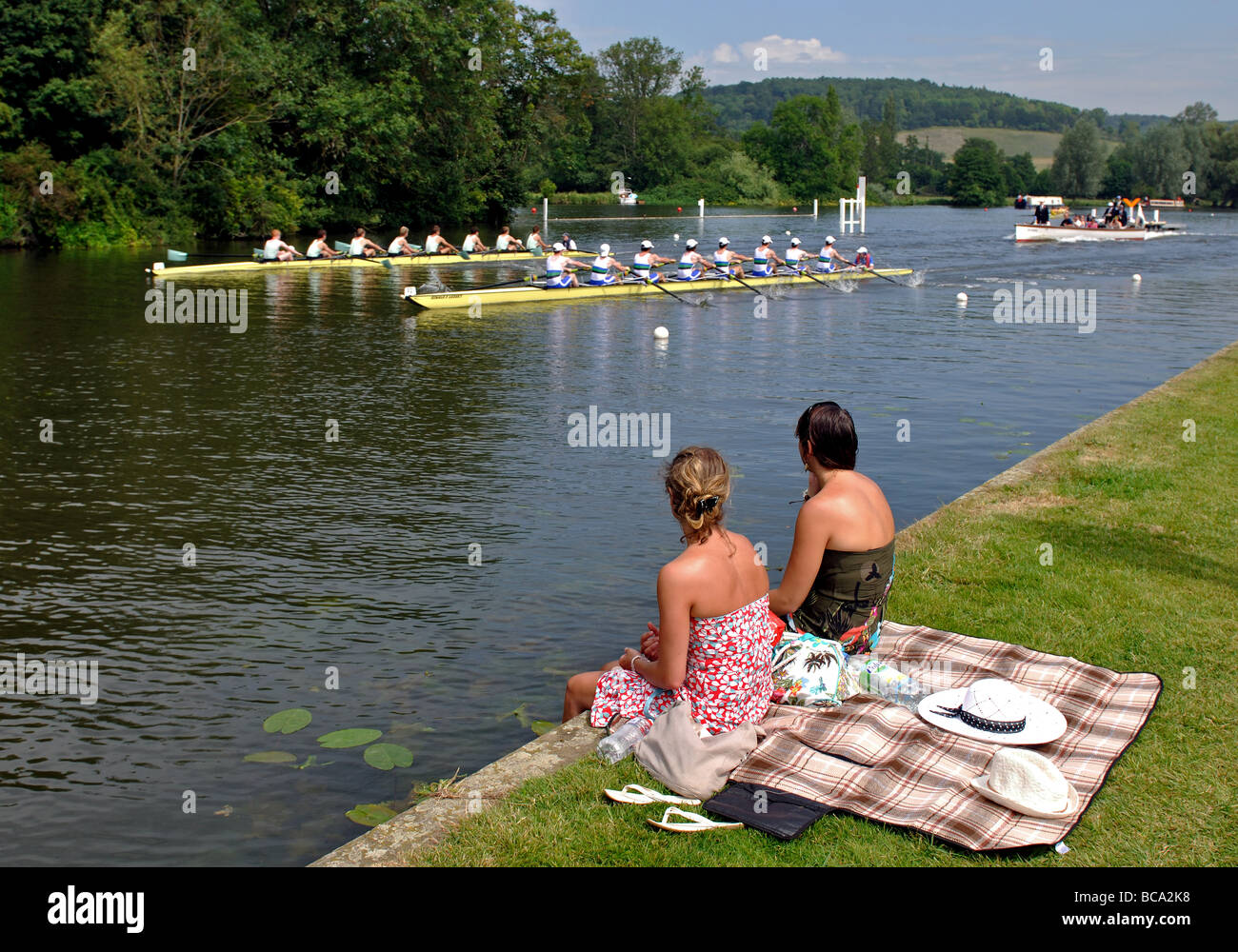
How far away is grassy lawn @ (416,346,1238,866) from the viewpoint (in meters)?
4.45

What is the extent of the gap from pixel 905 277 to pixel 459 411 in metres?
24.0

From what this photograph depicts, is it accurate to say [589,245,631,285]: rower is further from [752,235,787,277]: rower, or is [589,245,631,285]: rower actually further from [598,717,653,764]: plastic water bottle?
[598,717,653,764]: plastic water bottle

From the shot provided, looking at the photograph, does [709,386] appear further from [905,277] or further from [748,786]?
[905,277]

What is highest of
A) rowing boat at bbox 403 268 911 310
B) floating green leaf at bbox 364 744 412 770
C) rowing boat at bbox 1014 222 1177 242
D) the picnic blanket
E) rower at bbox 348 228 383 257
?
rowing boat at bbox 1014 222 1177 242

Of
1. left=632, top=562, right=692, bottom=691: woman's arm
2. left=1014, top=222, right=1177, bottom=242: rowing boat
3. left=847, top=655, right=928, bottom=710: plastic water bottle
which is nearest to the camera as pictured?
left=632, top=562, right=692, bottom=691: woman's arm

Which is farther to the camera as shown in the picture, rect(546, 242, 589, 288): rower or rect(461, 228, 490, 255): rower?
rect(461, 228, 490, 255): rower

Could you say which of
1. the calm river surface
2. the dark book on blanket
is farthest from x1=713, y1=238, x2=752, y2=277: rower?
the dark book on blanket

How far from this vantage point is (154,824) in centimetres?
588

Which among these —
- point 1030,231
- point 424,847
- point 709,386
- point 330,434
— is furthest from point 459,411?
point 1030,231

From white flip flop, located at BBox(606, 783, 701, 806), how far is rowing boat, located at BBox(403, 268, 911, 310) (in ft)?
71.3

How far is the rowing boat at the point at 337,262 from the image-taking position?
29031 mm

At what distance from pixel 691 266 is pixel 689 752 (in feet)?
88.7

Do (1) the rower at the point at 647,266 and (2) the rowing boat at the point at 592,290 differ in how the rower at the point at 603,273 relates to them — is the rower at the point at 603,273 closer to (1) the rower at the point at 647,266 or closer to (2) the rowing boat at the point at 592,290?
(2) the rowing boat at the point at 592,290
